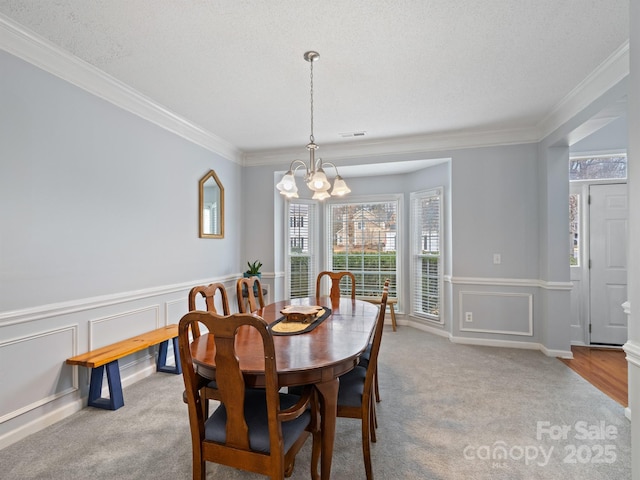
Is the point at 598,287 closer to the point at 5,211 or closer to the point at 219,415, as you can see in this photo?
the point at 219,415

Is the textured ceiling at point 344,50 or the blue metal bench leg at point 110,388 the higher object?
the textured ceiling at point 344,50

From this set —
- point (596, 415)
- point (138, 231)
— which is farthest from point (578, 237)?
point (138, 231)

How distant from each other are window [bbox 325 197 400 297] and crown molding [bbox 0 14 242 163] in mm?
2537

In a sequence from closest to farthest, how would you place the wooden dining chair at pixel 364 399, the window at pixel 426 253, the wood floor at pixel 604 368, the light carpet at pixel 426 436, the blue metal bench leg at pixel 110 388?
the wooden dining chair at pixel 364 399 < the light carpet at pixel 426 436 < the blue metal bench leg at pixel 110 388 < the wood floor at pixel 604 368 < the window at pixel 426 253

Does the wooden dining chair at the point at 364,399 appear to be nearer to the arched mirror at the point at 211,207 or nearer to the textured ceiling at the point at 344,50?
the textured ceiling at the point at 344,50

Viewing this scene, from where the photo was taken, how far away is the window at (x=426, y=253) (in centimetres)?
466

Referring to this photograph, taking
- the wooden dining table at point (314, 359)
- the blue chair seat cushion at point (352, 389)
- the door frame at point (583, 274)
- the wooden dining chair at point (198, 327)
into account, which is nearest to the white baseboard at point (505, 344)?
the door frame at point (583, 274)

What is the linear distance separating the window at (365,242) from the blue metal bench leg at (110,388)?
3425 millimetres

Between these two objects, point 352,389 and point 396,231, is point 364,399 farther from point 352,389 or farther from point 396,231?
point 396,231

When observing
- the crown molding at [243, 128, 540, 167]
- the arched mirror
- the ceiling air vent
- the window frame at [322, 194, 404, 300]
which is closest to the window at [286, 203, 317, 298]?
the window frame at [322, 194, 404, 300]

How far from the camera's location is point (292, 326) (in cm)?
226

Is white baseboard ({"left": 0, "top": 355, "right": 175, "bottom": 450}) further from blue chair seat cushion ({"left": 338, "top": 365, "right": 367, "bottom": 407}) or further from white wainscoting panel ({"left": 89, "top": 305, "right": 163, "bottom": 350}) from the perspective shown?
blue chair seat cushion ({"left": 338, "top": 365, "right": 367, "bottom": 407})

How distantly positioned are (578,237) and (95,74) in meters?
5.34

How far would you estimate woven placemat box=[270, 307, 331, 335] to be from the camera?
83.8 inches
